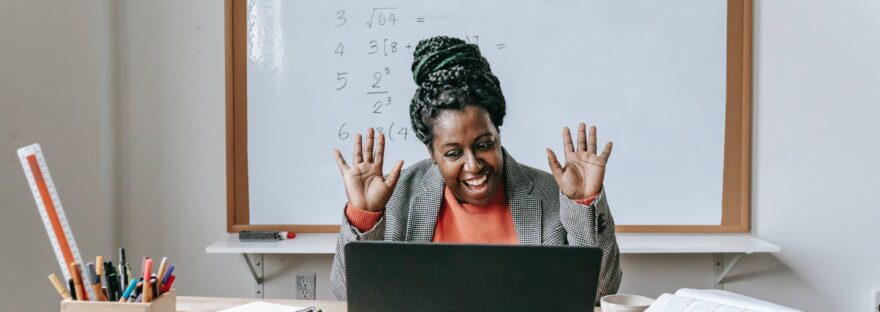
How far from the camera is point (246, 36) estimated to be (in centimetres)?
250

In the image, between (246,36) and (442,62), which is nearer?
→ (442,62)

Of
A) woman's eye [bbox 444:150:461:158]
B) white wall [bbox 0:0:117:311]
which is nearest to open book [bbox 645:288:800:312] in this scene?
woman's eye [bbox 444:150:461:158]

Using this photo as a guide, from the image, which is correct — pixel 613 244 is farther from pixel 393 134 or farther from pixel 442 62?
pixel 393 134

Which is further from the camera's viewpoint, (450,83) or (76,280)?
(450,83)

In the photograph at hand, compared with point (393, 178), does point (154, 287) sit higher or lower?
lower

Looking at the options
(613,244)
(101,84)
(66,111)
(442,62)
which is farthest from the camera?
(101,84)

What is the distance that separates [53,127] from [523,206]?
4.45 feet

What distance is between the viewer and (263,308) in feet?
4.45

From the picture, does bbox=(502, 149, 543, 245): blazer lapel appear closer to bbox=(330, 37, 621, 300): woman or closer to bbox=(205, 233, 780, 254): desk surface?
bbox=(330, 37, 621, 300): woman

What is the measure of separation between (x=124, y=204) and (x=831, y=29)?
93.7 inches

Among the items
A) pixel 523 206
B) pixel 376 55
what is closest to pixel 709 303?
pixel 523 206

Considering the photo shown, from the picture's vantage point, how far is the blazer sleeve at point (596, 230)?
1.67 metres

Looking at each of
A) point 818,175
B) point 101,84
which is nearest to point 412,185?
point 101,84

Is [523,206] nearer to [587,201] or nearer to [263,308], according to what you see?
[587,201]
